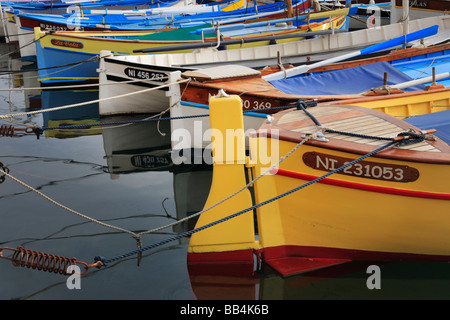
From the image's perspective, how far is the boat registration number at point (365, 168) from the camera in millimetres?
5836

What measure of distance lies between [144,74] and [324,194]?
682 cm

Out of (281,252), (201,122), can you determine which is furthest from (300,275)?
(201,122)

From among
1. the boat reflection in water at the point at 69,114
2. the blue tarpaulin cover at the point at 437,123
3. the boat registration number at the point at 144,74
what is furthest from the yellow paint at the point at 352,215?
the boat registration number at the point at 144,74

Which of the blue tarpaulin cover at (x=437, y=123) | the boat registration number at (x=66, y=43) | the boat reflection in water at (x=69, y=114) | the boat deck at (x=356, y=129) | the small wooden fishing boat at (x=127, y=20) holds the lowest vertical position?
the boat reflection in water at (x=69, y=114)

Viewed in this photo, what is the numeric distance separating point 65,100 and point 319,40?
750cm

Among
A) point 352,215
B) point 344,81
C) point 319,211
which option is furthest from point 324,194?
point 344,81

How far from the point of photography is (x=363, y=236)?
20.7 feet

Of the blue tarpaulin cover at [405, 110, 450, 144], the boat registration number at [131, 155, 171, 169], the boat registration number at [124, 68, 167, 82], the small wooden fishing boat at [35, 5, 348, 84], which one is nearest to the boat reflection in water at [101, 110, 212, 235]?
the boat registration number at [131, 155, 171, 169]

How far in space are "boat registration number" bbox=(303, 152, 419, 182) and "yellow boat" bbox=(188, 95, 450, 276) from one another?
0.03 ft

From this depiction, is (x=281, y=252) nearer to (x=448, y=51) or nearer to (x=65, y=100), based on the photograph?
(x=448, y=51)

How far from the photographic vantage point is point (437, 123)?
6852mm

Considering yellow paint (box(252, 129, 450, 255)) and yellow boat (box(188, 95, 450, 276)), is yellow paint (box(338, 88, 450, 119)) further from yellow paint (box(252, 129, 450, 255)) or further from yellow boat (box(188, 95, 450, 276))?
yellow paint (box(252, 129, 450, 255))

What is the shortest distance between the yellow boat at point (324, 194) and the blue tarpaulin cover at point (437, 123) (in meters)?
0.46

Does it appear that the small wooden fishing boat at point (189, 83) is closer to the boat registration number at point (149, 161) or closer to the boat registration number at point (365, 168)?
the boat registration number at point (149, 161)
